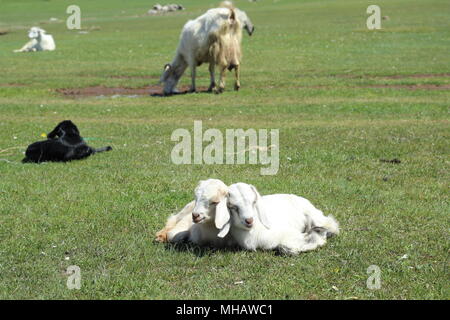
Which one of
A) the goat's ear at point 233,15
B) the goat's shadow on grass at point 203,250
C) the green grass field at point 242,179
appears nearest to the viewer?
the green grass field at point 242,179

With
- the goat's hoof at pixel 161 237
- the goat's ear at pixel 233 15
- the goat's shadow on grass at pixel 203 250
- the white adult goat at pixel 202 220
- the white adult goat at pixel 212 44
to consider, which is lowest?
the goat's shadow on grass at pixel 203 250

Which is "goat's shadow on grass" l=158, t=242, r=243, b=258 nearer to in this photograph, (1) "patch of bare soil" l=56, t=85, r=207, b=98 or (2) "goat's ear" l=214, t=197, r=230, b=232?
(2) "goat's ear" l=214, t=197, r=230, b=232

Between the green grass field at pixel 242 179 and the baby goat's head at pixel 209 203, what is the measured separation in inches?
17.6

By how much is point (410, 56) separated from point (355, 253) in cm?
2279

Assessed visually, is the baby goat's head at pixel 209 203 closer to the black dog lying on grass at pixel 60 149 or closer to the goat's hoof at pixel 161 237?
the goat's hoof at pixel 161 237

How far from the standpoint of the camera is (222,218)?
6.17 metres

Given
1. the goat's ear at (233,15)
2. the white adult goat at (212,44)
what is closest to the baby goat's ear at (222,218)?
the white adult goat at (212,44)

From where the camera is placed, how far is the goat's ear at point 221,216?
615 centimetres

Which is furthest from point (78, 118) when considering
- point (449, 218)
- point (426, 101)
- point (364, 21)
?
point (364, 21)

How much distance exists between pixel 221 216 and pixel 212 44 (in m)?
15.0

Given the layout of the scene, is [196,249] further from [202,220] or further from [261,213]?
[261,213]

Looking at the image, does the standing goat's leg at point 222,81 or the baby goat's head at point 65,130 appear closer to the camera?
the baby goat's head at point 65,130

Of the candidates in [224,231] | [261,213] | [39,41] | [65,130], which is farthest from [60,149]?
[39,41]

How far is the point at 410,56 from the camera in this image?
27719 mm
